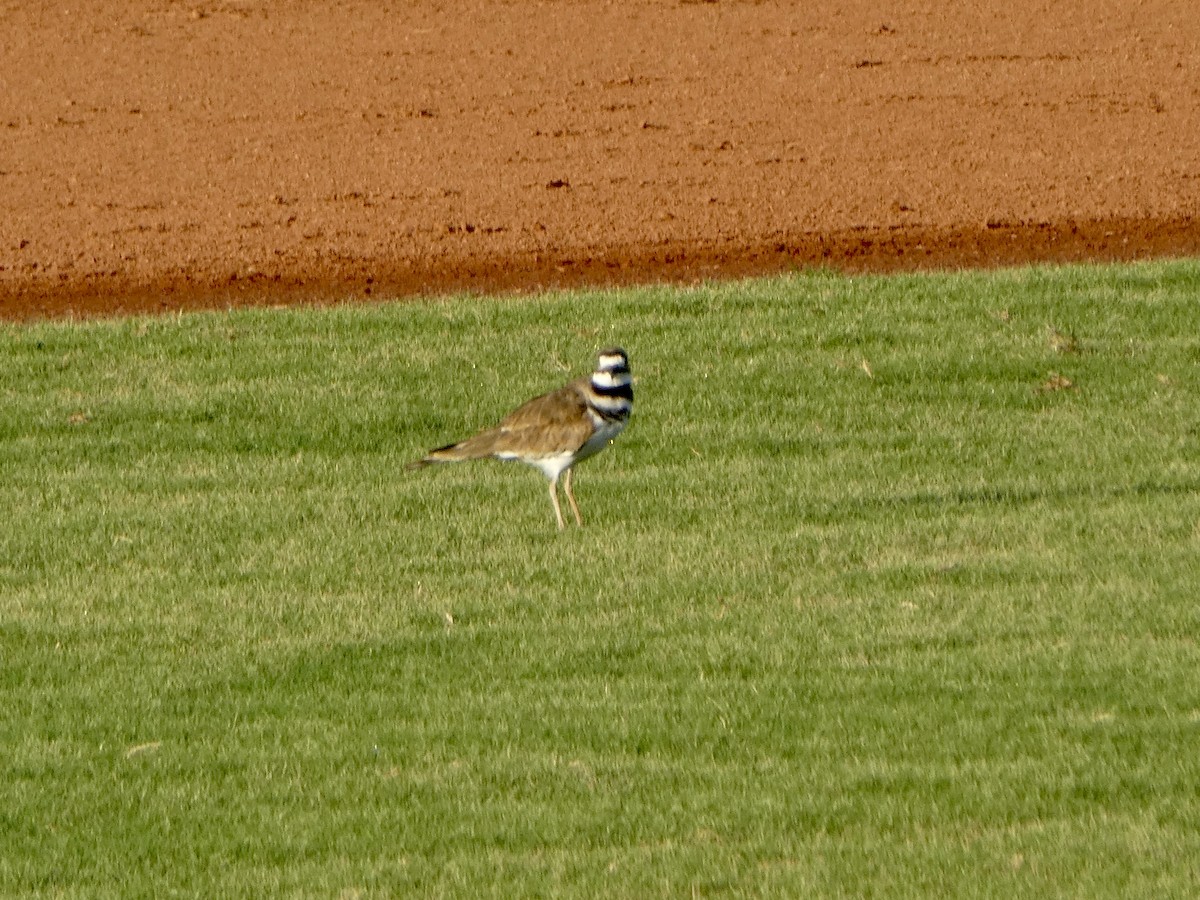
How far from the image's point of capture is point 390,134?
25531 millimetres

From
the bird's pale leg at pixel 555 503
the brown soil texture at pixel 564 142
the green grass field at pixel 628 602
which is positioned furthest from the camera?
the brown soil texture at pixel 564 142

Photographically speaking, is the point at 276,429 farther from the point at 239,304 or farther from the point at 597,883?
the point at 597,883

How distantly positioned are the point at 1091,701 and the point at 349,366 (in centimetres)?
861

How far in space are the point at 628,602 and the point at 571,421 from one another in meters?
1.57

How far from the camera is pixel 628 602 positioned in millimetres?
10242

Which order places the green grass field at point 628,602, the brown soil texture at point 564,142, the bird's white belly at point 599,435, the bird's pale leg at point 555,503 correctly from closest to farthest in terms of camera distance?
the green grass field at point 628,602, the bird's white belly at point 599,435, the bird's pale leg at point 555,503, the brown soil texture at point 564,142

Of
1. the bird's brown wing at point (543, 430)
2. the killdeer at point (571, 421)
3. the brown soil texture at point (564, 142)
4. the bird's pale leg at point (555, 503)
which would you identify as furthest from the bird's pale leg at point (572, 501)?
the brown soil texture at point (564, 142)

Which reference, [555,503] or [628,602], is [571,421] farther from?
[628,602]

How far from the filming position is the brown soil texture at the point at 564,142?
799 inches

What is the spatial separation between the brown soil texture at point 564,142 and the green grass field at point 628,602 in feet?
9.12

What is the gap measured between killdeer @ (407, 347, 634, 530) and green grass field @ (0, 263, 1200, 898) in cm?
51

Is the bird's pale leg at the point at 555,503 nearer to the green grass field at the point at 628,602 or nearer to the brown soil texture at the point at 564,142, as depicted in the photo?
the green grass field at the point at 628,602

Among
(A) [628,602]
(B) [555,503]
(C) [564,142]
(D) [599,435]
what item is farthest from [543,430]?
(C) [564,142]

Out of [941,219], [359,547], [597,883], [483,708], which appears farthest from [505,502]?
[941,219]
